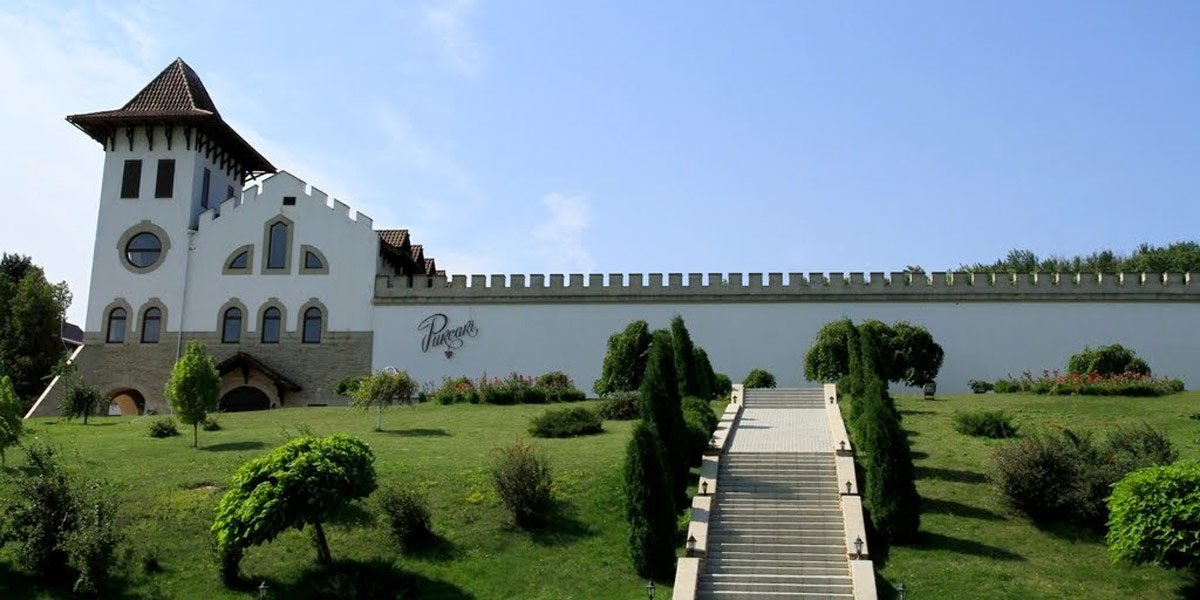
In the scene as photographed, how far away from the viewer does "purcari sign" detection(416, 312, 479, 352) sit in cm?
4138

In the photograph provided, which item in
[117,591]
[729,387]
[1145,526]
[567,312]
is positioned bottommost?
[117,591]

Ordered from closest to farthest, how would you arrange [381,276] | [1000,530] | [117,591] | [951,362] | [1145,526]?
1. [1145,526]
2. [117,591]
3. [1000,530]
4. [951,362]
5. [381,276]

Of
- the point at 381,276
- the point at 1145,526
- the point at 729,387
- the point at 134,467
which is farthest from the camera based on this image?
the point at 381,276

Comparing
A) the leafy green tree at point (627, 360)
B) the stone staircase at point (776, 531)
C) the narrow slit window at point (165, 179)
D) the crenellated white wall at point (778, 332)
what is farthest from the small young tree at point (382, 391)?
the narrow slit window at point (165, 179)

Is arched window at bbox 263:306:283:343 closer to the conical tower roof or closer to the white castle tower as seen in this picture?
the white castle tower

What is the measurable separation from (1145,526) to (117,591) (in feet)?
51.3

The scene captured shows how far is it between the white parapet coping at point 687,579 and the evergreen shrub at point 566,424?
31.9ft

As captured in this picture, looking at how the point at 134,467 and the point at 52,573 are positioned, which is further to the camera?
the point at 134,467

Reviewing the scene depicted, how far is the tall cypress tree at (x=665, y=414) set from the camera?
19.6 meters

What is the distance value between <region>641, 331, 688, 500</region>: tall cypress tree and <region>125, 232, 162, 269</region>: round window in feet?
94.3

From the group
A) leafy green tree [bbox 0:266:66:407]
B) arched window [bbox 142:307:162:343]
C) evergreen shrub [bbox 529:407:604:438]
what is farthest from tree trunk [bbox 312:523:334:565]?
leafy green tree [bbox 0:266:66:407]

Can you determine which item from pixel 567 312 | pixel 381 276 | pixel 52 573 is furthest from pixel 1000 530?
pixel 381 276

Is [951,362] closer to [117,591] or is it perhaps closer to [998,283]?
[998,283]

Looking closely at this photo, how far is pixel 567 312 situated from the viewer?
4125 cm
